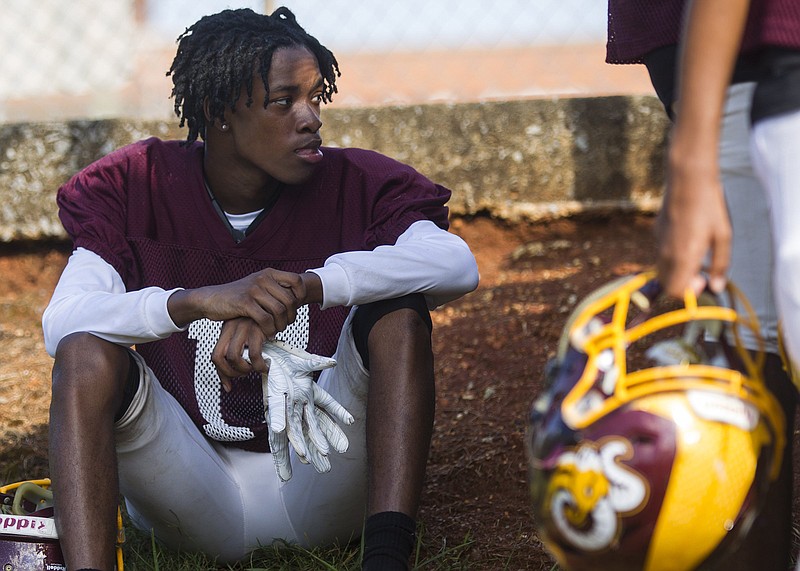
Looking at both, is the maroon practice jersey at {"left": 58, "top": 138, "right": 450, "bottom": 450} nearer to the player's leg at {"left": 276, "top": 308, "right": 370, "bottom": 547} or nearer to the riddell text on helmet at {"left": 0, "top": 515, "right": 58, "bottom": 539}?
the player's leg at {"left": 276, "top": 308, "right": 370, "bottom": 547}

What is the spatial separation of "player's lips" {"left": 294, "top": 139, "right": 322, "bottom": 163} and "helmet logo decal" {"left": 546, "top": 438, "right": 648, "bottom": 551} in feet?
4.77

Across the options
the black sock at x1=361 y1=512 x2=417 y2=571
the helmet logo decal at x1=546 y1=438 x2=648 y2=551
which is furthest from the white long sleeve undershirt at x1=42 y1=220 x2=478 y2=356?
the helmet logo decal at x1=546 y1=438 x2=648 y2=551

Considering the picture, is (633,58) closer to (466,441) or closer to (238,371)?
(238,371)

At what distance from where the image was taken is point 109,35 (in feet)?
19.7

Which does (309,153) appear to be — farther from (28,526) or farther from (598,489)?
(598,489)

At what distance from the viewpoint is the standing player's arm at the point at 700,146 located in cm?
145

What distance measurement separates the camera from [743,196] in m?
1.73

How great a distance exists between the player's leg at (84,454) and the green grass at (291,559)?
381 millimetres

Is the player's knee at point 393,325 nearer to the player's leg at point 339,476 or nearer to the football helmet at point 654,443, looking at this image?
the player's leg at point 339,476

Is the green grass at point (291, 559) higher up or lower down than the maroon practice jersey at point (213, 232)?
lower down

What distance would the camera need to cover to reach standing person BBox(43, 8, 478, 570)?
91.7 inches

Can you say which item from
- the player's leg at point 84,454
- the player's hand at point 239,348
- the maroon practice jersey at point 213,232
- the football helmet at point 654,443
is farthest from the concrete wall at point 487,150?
the football helmet at point 654,443

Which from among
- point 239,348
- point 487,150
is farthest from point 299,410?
point 487,150

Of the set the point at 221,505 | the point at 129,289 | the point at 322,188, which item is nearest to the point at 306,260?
the point at 322,188
